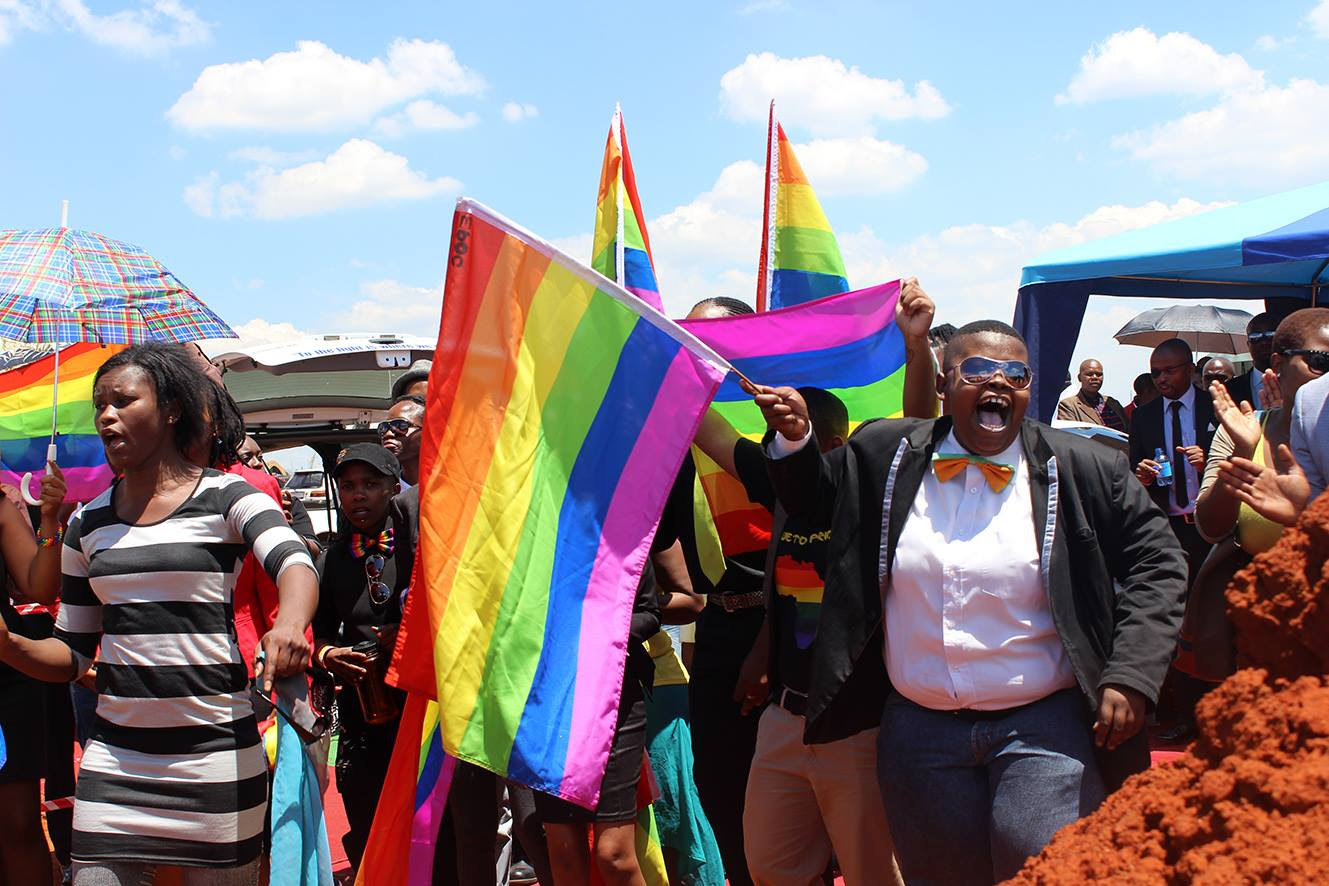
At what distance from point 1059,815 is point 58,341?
470 centimetres

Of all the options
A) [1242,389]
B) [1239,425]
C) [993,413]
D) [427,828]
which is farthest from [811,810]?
[1242,389]

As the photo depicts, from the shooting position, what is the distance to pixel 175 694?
12.1 feet

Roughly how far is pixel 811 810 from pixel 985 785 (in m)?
0.84

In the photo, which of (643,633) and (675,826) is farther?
(675,826)

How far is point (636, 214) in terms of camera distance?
5.44 m

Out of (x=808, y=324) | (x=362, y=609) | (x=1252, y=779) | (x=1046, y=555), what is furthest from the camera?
(x=362, y=609)

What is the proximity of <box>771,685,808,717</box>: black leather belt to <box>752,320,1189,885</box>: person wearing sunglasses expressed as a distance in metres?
0.30

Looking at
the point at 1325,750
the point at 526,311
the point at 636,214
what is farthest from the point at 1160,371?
the point at 1325,750

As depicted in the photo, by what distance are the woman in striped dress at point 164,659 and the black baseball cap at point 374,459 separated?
52.0 inches

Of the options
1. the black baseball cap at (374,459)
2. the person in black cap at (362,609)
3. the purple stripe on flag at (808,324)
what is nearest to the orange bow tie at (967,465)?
the purple stripe on flag at (808,324)

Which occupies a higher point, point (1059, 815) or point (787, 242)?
point (787, 242)

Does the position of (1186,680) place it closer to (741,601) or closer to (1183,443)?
(1183,443)

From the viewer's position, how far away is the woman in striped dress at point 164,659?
3.67 meters

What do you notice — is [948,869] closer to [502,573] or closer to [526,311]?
[502,573]
